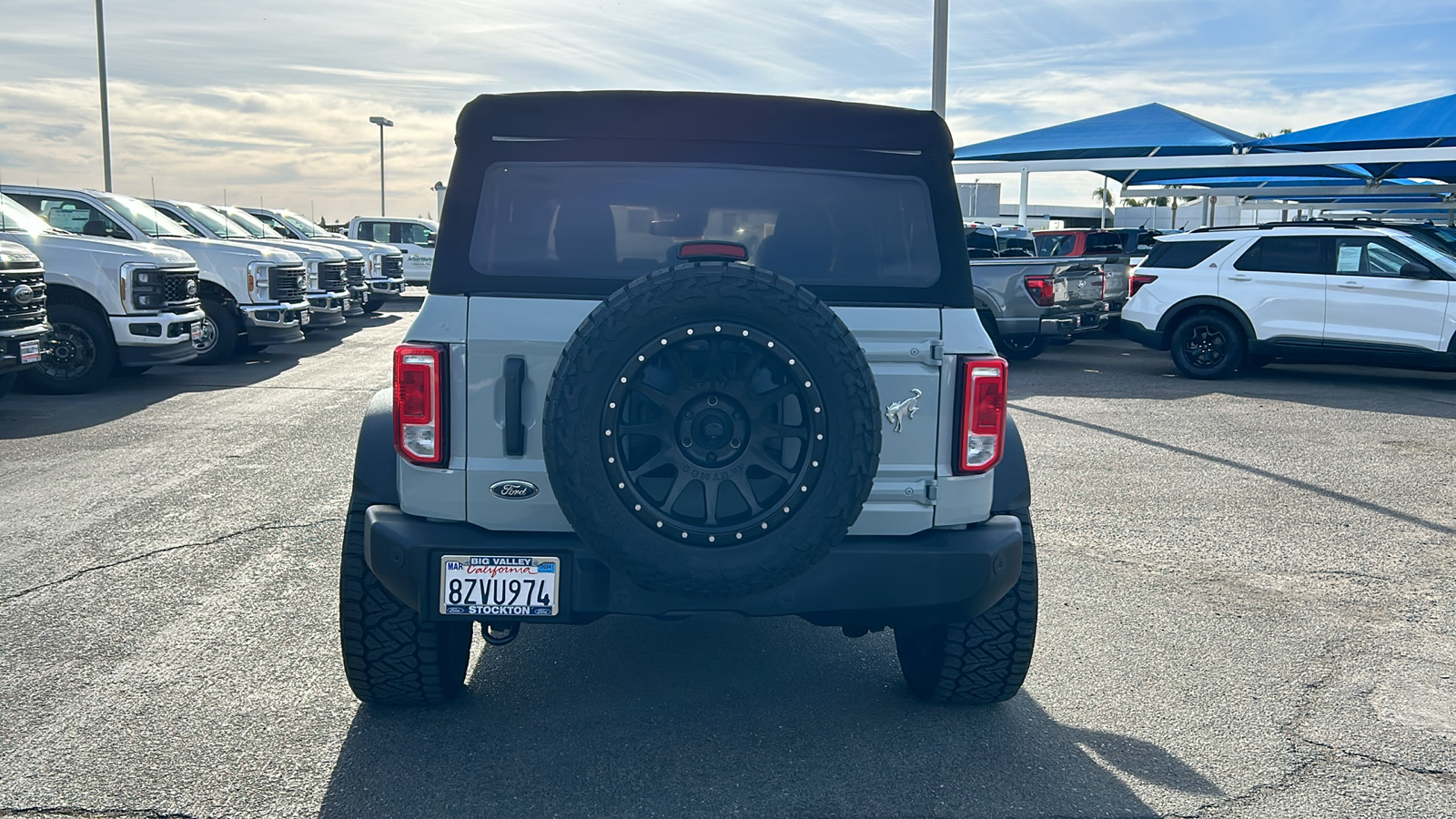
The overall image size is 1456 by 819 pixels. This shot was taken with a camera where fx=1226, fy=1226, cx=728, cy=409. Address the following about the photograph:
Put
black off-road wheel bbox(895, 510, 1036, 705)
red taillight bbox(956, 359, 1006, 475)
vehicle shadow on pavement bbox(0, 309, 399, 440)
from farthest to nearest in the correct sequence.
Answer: vehicle shadow on pavement bbox(0, 309, 399, 440), black off-road wheel bbox(895, 510, 1036, 705), red taillight bbox(956, 359, 1006, 475)

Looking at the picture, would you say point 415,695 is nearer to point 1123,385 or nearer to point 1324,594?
point 1324,594

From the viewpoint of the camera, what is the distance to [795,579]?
3.29 m

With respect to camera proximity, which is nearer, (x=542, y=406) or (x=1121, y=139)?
(x=542, y=406)

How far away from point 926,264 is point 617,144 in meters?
0.97

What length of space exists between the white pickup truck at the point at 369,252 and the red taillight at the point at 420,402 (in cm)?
1862

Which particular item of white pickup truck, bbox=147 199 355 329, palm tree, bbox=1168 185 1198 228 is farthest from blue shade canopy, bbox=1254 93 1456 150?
white pickup truck, bbox=147 199 355 329

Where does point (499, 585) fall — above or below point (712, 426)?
below

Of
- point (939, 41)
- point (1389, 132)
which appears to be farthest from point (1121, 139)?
point (939, 41)

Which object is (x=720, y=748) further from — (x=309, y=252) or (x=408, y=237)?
(x=408, y=237)

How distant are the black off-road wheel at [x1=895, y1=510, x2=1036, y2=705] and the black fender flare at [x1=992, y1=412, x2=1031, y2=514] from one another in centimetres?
5

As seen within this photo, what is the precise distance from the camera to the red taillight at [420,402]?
3.39 m

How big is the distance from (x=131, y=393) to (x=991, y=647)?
398 inches

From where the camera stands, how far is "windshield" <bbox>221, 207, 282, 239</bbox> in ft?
58.9

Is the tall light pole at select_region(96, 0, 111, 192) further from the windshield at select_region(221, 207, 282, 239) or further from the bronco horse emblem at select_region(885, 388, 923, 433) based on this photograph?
the bronco horse emblem at select_region(885, 388, 923, 433)
